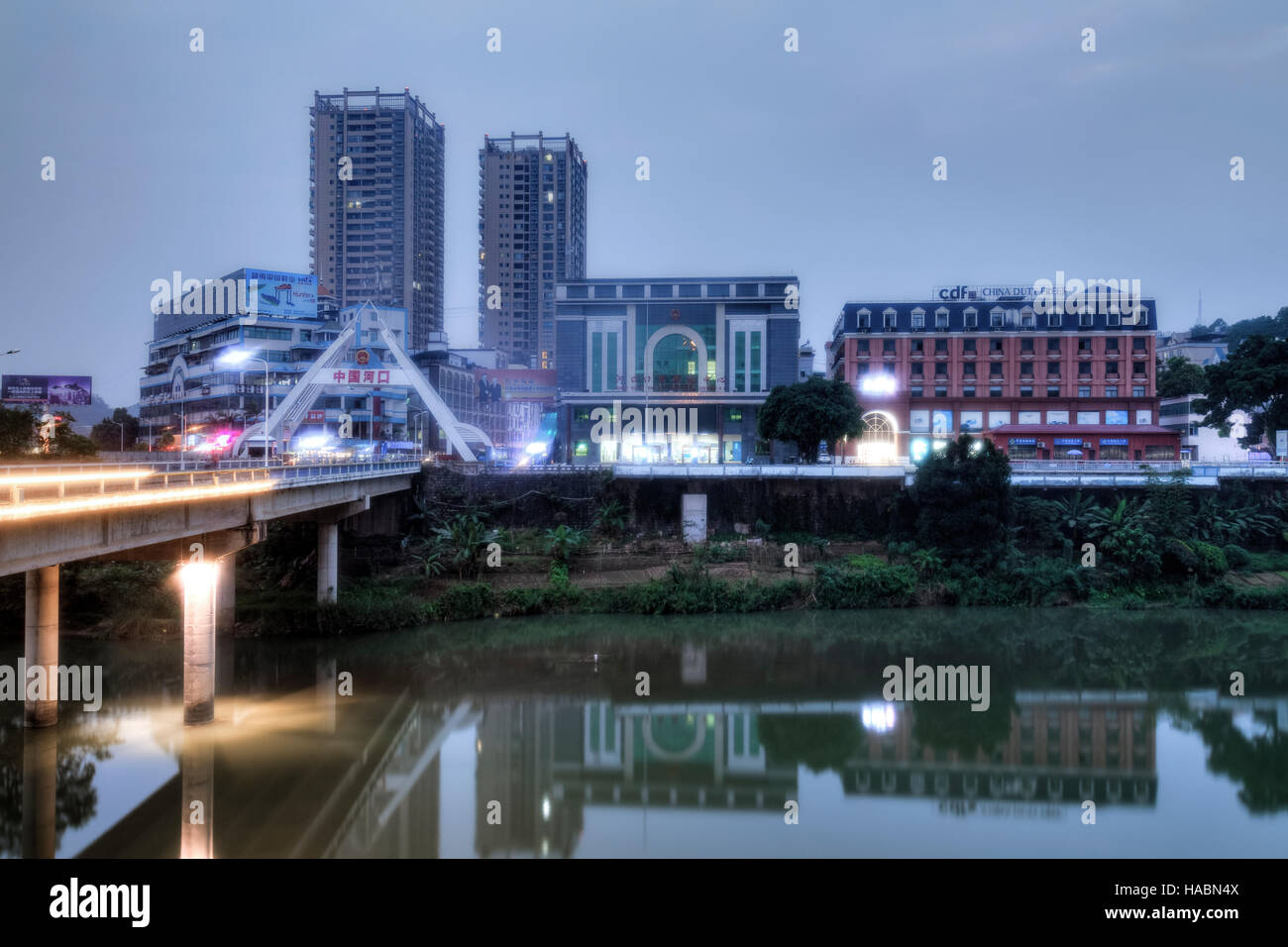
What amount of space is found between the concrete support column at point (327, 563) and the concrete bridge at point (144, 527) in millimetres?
2939

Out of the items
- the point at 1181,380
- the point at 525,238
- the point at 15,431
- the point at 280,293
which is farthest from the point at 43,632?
the point at 525,238

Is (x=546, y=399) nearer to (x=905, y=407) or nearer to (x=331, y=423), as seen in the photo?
(x=331, y=423)

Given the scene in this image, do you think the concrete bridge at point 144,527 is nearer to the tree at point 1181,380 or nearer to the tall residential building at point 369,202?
the tree at point 1181,380

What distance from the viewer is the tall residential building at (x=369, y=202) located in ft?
436

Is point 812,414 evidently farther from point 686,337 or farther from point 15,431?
point 15,431

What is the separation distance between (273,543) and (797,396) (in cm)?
3012

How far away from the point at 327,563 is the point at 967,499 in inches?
1084

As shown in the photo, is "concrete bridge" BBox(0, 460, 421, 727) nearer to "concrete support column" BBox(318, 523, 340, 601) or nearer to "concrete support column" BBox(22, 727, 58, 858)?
"concrete support column" BBox(22, 727, 58, 858)

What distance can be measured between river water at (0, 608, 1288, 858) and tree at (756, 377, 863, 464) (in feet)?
66.0

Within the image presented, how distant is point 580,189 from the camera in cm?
15900

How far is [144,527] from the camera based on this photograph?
2006 cm

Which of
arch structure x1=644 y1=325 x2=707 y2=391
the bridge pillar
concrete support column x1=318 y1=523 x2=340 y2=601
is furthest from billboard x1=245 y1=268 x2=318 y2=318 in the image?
the bridge pillar

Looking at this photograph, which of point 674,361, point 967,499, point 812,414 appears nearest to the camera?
point 967,499

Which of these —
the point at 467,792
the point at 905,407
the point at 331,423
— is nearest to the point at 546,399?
the point at 331,423
